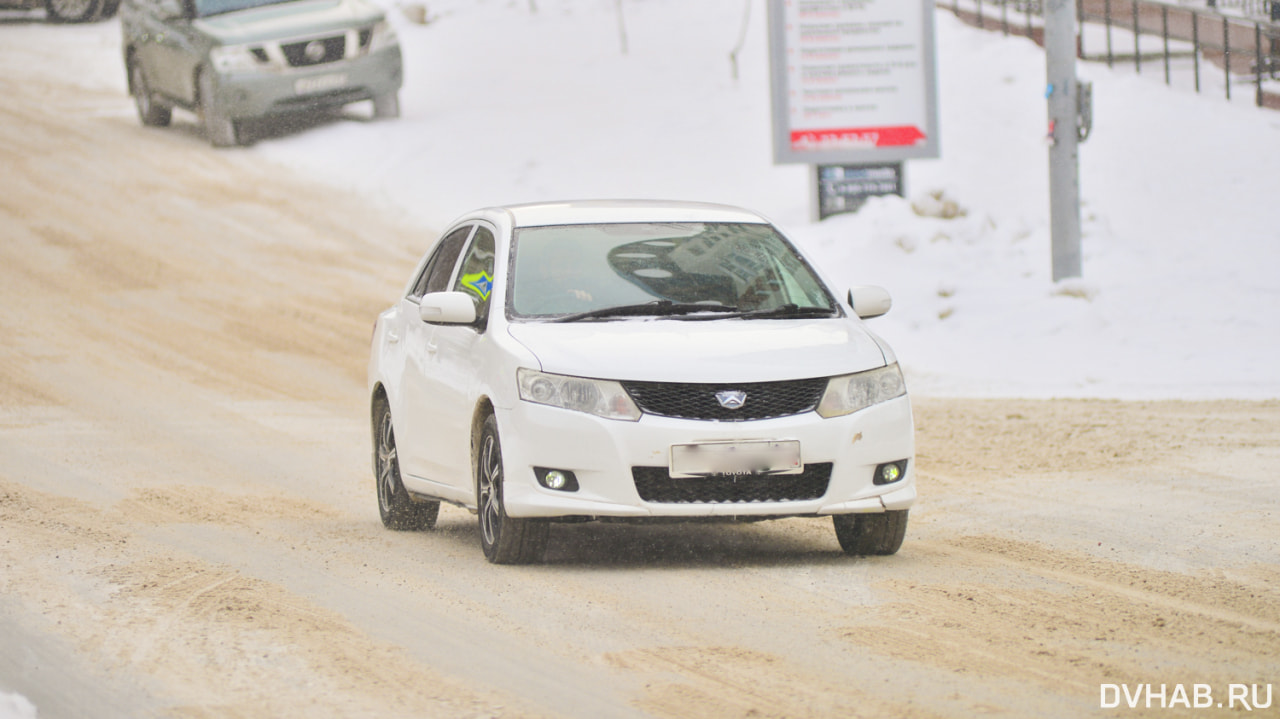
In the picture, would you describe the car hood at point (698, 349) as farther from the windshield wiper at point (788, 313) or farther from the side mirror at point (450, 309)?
the side mirror at point (450, 309)

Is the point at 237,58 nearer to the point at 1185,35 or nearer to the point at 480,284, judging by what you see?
the point at 1185,35

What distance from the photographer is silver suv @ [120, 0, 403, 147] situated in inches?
935

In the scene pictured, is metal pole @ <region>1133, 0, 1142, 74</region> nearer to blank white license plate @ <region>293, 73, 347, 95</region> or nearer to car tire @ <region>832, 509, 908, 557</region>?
blank white license plate @ <region>293, 73, 347, 95</region>

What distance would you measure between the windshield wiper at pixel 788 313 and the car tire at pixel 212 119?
17.8 m

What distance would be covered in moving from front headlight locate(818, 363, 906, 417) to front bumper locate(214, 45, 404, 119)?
59.3 feet

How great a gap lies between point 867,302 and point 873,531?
1138mm

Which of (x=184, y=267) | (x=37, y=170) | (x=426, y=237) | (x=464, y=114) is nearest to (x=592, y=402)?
(x=184, y=267)

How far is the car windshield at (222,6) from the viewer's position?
24.1 m

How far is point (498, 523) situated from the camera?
23.8ft

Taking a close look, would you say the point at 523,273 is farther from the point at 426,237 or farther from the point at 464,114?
the point at 464,114

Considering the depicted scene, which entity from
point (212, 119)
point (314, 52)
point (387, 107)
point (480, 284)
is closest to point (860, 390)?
point (480, 284)

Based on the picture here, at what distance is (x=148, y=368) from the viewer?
15.0 metres

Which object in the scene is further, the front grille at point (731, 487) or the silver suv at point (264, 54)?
the silver suv at point (264, 54)

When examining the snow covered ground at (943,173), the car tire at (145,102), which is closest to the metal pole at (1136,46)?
the snow covered ground at (943,173)
